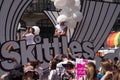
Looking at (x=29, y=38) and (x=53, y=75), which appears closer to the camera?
(x=53, y=75)

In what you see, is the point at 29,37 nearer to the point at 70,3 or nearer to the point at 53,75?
the point at 70,3

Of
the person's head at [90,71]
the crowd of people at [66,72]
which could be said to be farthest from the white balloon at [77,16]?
the person's head at [90,71]

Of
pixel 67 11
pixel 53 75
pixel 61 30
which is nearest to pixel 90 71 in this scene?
pixel 53 75

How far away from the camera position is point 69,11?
14242mm

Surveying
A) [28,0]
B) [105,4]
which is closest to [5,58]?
[28,0]

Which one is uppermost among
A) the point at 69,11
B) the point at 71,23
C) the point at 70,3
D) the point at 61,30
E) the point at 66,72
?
the point at 70,3

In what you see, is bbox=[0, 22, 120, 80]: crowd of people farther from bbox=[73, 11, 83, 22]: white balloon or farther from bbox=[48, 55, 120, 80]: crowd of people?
bbox=[73, 11, 83, 22]: white balloon

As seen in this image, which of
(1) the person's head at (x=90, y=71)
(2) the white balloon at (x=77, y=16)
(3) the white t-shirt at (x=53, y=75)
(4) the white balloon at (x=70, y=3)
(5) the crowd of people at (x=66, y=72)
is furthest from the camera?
(4) the white balloon at (x=70, y=3)

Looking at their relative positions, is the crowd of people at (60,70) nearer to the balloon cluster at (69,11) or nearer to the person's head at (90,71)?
the person's head at (90,71)

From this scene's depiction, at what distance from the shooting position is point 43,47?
41.3 ft

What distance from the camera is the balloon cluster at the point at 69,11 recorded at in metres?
14.0

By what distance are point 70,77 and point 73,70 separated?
41 centimetres

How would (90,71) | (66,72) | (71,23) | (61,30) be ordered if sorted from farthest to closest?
(71,23), (61,30), (66,72), (90,71)

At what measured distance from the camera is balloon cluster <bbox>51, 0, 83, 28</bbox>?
13953 mm
